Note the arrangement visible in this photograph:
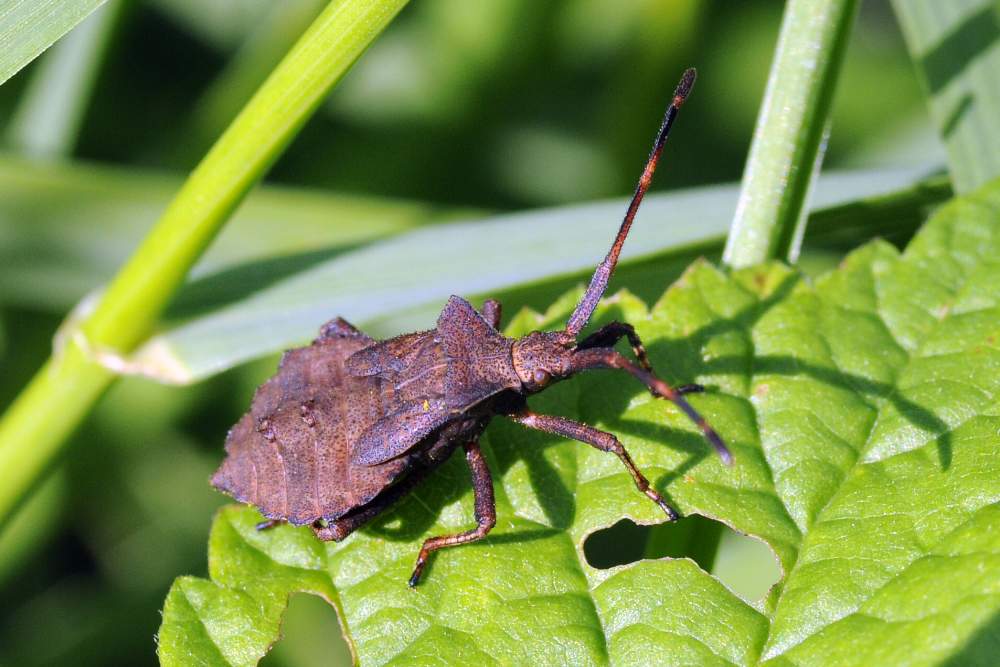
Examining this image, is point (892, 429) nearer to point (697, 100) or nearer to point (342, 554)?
point (342, 554)

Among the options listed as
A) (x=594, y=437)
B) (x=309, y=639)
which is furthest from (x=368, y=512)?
(x=309, y=639)

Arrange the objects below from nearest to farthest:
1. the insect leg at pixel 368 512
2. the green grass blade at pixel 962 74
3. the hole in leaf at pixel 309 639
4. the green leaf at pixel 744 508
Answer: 1. the green leaf at pixel 744 508
2. the insect leg at pixel 368 512
3. the green grass blade at pixel 962 74
4. the hole in leaf at pixel 309 639

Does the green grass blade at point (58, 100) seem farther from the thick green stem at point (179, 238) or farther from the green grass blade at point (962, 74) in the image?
the green grass blade at point (962, 74)

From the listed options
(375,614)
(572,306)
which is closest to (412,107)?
(572,306)

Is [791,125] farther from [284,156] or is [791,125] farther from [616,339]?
[284,156]

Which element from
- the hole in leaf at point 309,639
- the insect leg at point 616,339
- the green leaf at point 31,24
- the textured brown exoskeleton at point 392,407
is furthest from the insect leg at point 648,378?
the hole in leaf at point 309,639
